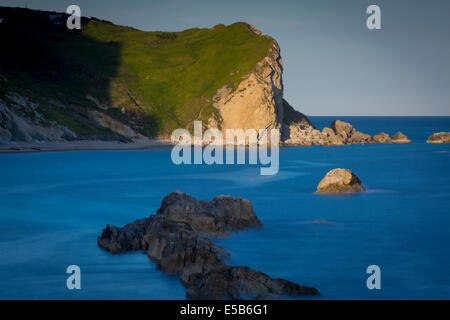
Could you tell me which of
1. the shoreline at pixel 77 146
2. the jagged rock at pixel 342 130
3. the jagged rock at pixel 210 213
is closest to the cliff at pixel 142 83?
the shoreline at pixel 77 146

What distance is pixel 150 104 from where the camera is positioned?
314ft

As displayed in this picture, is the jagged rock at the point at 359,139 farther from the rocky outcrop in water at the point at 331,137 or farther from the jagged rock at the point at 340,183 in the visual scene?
the jagged rock at the point at 340,183

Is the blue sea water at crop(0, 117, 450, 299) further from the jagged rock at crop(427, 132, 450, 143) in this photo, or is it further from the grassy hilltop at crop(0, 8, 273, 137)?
the jagged rock at crop(427, 132, 450, 143)

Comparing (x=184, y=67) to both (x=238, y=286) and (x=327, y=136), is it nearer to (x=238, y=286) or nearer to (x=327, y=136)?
(x=327, y=136)

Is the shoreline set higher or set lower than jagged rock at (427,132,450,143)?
lower

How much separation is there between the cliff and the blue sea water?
23.4 metres

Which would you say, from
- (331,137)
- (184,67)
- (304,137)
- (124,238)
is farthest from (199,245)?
(184,67)

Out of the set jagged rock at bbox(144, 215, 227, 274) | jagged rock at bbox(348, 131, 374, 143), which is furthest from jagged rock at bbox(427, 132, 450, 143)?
jagged rock at bbox(144, 215, 227, 274)

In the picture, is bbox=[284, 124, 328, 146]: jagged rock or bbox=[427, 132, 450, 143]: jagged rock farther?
bbox=[427, 132, 450, 143]: jagged rock

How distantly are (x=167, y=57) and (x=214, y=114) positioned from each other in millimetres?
25113

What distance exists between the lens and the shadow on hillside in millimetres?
82500

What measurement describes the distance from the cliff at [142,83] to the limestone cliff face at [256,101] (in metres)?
0.18

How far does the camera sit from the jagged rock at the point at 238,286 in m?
14.2
